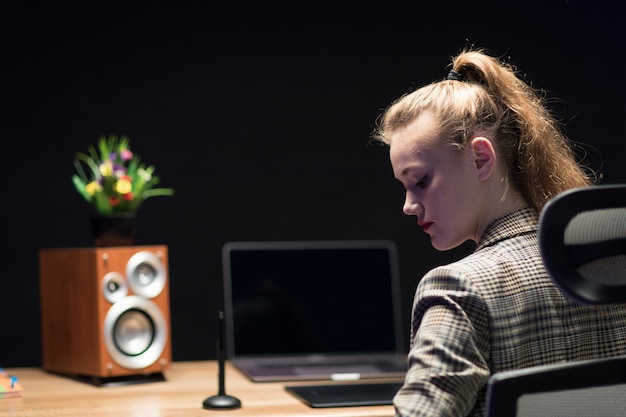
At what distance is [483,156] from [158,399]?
41.6 inches

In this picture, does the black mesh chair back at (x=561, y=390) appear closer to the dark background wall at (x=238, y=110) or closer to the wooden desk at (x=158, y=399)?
the wooden desk at (x=158, y=399)

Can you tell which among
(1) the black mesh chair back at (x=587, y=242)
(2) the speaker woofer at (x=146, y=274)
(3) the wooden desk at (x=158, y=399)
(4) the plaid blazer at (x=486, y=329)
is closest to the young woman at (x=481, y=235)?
(4) the plaid blazer at (x=486, y=329)

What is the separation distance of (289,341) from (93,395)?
588 millimetres

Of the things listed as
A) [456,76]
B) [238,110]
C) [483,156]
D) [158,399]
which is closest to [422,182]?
[483,156]

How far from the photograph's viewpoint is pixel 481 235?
1273mm

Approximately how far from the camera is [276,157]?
2592 mm

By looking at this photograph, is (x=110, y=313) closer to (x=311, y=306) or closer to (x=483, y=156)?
(x=311, y=306)

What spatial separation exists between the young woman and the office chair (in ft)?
0.37

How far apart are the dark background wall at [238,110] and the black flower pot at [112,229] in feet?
0.85

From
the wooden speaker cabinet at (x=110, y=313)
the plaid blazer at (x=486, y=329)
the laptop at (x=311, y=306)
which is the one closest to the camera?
the plaid blazer at (x=486, y=329)

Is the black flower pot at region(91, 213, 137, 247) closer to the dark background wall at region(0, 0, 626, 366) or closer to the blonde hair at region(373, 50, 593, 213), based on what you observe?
the dark background wall at region(0, 0, 626, 366)

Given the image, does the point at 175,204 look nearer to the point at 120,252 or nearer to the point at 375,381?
the point at 120,252

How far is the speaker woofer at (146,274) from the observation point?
2211 mm

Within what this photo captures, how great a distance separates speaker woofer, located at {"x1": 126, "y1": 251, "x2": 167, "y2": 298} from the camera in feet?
7.25
